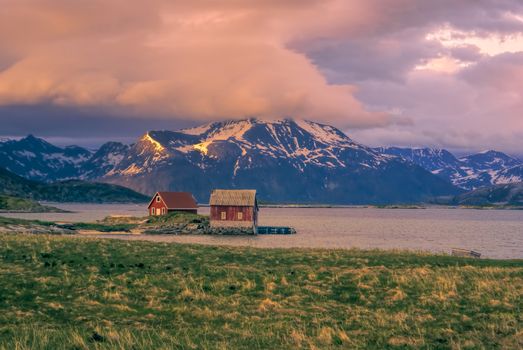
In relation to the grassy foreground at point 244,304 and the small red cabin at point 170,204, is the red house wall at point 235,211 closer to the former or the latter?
the small red cabin at point 170,204

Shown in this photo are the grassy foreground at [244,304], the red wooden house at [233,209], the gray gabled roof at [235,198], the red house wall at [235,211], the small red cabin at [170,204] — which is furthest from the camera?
the small red cabin at [170,204]

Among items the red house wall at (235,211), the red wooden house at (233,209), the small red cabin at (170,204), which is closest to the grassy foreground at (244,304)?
the red wooden house at (233,209)

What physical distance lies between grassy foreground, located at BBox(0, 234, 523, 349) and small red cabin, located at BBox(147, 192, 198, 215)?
360ft

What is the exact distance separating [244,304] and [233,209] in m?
105

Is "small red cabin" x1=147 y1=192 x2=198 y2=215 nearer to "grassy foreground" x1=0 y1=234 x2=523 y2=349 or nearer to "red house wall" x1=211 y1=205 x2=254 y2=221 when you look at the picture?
"red house wall" x1=211 y1=205 x2=254 y2=221

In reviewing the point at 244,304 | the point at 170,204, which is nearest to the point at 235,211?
the point at 170,204

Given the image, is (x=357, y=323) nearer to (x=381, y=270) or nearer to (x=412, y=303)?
(x=412, y=303)

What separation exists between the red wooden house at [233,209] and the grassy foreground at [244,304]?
3524 inches

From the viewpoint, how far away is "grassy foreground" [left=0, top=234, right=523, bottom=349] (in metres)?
17.8

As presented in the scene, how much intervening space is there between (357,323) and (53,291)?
47.9 feet

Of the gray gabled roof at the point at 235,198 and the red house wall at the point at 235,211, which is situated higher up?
the gray gabled roof at the point at 235,198

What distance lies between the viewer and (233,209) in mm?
129375

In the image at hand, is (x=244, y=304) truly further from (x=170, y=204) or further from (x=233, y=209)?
(x=170, y=204)

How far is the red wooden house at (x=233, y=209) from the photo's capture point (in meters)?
128
